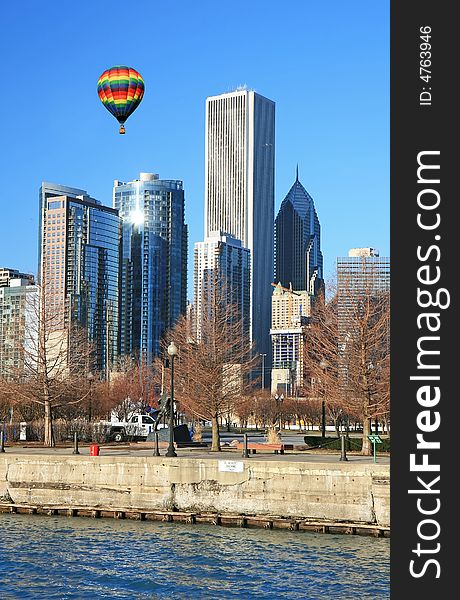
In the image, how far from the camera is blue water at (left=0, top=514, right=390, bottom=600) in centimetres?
2727

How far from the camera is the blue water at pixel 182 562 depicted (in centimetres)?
2727

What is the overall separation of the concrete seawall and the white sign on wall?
1.6 inches

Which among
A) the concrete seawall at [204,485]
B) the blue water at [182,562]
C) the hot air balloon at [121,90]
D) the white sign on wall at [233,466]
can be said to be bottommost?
the blue water at [182,562]

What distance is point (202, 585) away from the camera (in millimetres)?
28156

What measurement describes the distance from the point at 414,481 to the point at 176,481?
2981 centimetres

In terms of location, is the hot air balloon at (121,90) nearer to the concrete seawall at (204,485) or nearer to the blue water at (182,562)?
the concrete seawall at (204,485)

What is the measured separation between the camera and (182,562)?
101 ft

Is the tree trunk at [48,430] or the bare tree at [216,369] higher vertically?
the bare tree at [216,369]

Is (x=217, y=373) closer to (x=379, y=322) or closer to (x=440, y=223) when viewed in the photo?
(x=379, y=322)

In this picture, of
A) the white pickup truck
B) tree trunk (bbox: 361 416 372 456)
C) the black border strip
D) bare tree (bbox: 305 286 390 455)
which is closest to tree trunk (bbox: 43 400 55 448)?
the white pickup truck

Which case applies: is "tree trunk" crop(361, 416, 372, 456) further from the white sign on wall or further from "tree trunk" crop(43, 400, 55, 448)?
"tree trunk" crop(43, 400, 55, 448)

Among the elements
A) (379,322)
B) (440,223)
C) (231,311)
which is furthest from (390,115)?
(231,311)

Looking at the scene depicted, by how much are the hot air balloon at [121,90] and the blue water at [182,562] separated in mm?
35051

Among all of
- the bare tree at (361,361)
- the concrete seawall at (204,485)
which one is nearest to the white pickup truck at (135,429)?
the bare tree at (361,361)
